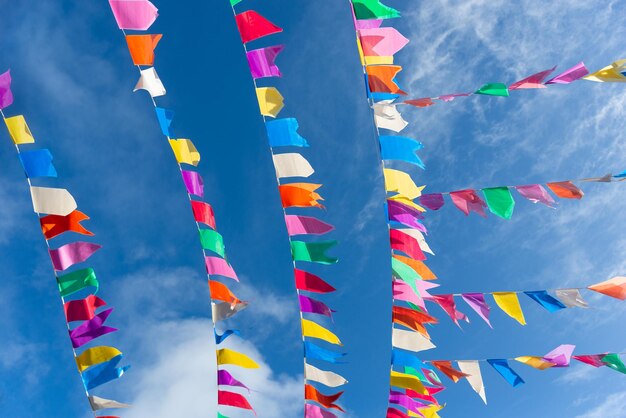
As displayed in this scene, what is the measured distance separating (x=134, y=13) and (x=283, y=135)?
2137 millimetres

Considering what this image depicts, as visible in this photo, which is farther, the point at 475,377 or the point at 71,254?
the point at 475,377

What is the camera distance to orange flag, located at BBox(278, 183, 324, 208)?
256 inches

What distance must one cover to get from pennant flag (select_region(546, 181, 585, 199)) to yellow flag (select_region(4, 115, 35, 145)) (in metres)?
6.38

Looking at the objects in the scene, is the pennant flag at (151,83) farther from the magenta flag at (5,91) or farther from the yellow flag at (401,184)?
the yellow flag at (401,184)

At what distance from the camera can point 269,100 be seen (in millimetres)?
6078

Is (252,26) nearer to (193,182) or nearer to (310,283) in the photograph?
(193,182)

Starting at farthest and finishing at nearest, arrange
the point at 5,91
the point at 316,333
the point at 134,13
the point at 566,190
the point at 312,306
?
the point at 316,333 < the point at 312,306 < the point at 566,190 < the point at 5,91 < the point at 134,13

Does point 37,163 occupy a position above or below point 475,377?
above

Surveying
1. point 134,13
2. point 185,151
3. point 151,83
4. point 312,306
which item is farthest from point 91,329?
point 134,13

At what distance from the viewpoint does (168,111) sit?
19.0 feet

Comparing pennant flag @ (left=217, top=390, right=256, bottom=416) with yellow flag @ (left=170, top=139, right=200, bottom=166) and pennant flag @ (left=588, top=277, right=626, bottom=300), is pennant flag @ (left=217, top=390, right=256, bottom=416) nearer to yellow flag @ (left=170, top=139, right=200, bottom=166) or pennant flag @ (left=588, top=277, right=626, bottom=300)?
yellow flag @ (left=170, top=139, right=200, bottom=166)

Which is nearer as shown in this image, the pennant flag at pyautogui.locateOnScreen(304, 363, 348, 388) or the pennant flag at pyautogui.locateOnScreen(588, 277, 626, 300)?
the pennant flag at pyautogui.locateOnScreen(588, 277, 626, 300)

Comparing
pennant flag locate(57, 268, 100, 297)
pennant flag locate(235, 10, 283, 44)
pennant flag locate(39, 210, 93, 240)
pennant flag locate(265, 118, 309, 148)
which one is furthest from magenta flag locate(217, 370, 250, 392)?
pennant flag locate(235, 10, 283, 44)

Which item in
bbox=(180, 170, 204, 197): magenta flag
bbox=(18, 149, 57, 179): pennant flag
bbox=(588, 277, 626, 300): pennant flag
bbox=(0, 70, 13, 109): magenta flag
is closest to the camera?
bbox=(0, 70, 13, 109): magenta flag
